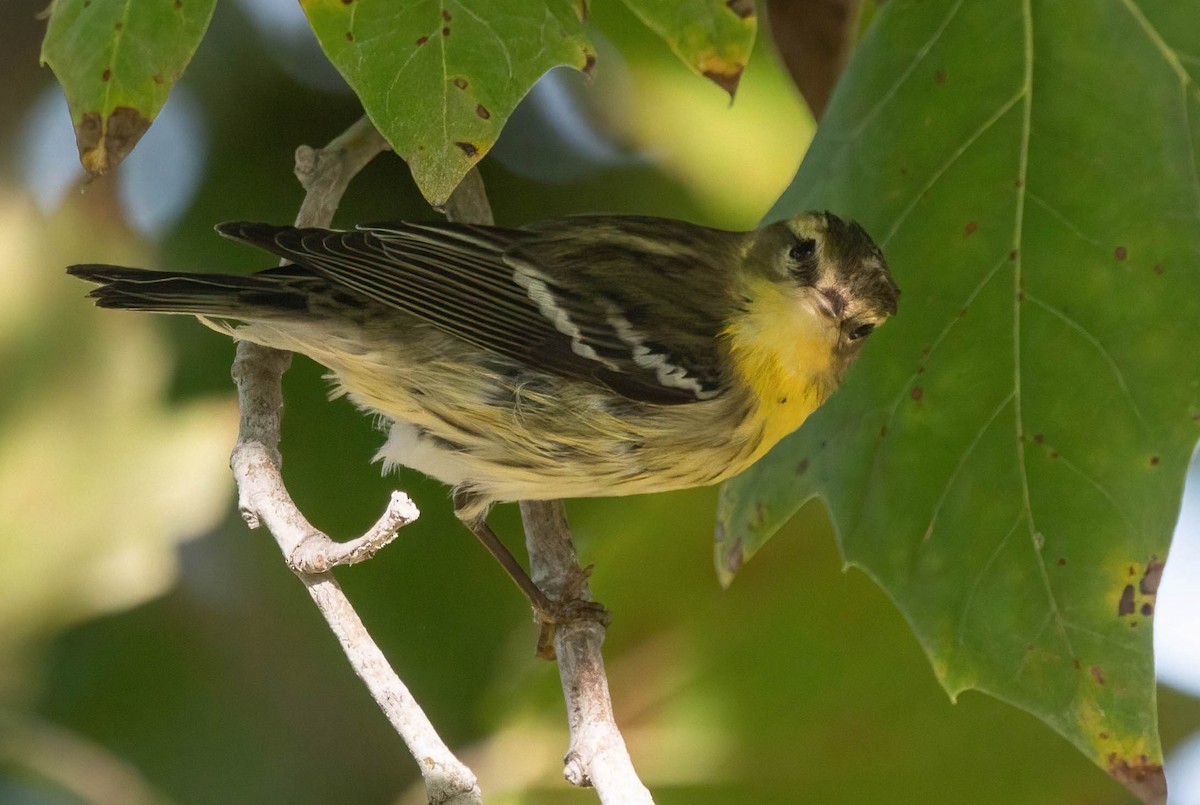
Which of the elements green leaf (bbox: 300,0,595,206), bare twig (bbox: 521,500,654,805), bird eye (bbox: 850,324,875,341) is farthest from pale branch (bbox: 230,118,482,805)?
bird eye (bbox: 850,324,875,341)

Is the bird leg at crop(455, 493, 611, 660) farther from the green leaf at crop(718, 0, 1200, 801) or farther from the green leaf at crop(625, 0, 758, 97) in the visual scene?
the green leaf at crop(625, 0, 758, 97)

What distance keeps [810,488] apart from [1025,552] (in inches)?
14.5

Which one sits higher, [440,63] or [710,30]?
[710,30]

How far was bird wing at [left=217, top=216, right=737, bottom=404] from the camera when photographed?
86.3 inches

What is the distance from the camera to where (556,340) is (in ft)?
7.30

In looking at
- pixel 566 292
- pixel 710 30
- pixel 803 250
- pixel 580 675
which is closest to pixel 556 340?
pixel 566 292

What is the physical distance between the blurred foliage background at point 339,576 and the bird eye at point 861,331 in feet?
1.88

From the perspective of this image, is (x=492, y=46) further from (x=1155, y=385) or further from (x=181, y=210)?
(x=181, y=210)

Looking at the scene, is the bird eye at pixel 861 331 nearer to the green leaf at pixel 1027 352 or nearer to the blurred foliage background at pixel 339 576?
the green leaf at pixel 1027 352

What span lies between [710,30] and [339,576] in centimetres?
154

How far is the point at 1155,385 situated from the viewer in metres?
1.77

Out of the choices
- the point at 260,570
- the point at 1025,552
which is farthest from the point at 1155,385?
the point at 260,570

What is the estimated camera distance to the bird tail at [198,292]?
6.77 feet

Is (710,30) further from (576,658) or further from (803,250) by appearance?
(576,658)
